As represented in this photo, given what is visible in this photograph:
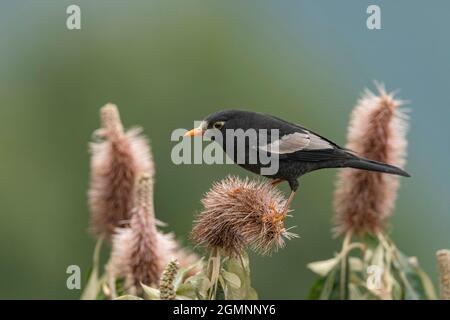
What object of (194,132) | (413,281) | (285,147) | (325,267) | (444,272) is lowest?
(413,281)

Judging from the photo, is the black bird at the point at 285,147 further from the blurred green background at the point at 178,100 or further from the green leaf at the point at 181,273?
the blurred green background at the point at 178,100

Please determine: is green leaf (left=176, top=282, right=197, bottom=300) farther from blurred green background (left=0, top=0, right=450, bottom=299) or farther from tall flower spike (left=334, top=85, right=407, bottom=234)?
blurred green background (left=0, top=0, right=450, bottom=299)

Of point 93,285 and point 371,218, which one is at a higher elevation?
point 371,218

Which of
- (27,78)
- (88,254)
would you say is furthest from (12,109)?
(88,254)

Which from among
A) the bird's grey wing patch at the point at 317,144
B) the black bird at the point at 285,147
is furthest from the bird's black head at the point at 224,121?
the bird's grey wing patch at the point at 317,144

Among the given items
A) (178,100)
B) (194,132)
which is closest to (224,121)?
(194,132)

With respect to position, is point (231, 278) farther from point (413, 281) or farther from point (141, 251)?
point (413, 281)

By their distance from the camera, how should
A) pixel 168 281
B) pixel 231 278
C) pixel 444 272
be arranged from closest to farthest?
pixel 168 281 < pixel 231 278 < pixel 444 272
